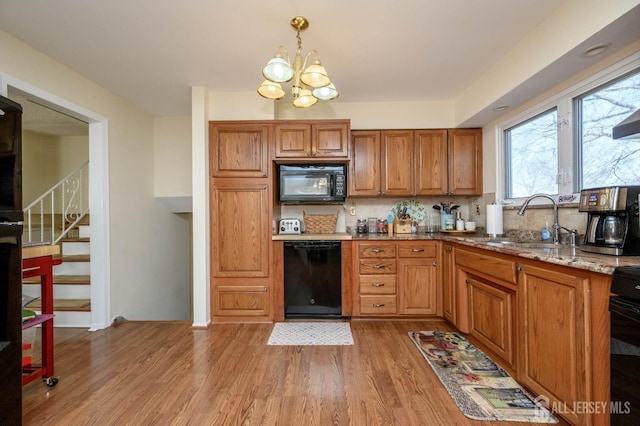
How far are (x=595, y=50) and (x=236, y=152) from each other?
113 inches

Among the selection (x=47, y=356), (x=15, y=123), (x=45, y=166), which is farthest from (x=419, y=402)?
(x=45, y=166)

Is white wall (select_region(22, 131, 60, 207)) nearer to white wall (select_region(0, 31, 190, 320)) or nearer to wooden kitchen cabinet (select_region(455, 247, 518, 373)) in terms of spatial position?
white wall (select_region(0, 31, 190, 320))

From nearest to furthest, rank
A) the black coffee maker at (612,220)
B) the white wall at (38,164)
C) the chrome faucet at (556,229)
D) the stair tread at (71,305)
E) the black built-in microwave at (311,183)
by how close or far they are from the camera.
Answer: the black coffee maker at (612,220)
the chrome faucet at (556,229)
the stair tread at (71,305)
the black built-in microwave at (311,183)
the white wall at (38,164)

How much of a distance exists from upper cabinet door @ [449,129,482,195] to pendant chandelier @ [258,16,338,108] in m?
1.96

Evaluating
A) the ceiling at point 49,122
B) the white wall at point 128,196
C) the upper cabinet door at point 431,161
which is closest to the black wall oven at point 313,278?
the upper cabinet door at point 431,161

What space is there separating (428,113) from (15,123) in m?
3.47

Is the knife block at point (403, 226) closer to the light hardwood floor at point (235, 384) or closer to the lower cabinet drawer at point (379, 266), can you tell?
the lower cabinet drawer at point (379, 266)

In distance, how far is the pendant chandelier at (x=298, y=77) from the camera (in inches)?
64.1

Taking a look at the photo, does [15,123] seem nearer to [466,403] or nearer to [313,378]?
[313,378]

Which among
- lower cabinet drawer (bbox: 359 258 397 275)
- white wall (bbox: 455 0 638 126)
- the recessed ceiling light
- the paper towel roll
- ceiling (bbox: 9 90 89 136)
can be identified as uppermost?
ceiling (bbox: 9 90 89 136)

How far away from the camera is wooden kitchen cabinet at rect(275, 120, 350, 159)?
2961 mm

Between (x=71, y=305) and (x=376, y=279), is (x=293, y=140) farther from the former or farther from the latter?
(x=71, y=305)

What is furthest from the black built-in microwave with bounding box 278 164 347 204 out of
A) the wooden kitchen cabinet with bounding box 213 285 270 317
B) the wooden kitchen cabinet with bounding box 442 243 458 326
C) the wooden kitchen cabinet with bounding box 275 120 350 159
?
the wooden kitchen cabinet with bounding box 442 243 458 326

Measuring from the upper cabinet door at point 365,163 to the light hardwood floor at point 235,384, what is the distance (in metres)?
1.55
